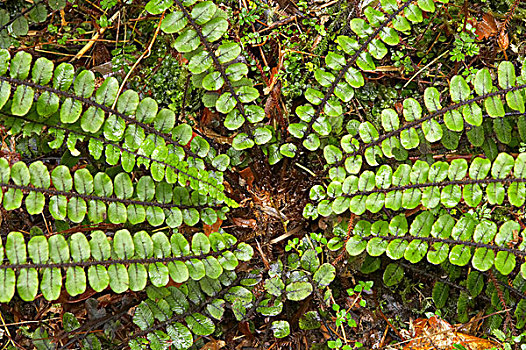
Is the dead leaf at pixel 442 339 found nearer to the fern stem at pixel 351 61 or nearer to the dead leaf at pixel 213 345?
the dead leaf at pixel 213 345

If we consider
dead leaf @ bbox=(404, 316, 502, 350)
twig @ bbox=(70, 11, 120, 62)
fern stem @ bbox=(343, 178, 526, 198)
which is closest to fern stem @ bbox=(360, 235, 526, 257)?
fern stem @ bbox=(343, 178, 526, 198)

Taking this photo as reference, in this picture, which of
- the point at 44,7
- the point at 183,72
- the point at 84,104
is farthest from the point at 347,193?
the point at 44,7

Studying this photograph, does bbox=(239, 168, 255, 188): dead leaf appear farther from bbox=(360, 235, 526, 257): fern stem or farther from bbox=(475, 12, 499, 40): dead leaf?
bbox=(475, 12, 499, 40): dead leaf

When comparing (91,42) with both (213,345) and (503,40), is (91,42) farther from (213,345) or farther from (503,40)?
(503,40)

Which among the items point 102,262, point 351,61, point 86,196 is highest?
point 351,61

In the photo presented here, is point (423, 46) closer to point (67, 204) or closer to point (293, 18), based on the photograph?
point (293, 18)

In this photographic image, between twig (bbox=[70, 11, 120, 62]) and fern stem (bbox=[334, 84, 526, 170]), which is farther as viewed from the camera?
twig (bbox=[70, 11, 120, 62])

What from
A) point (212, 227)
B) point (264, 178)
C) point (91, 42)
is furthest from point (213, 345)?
point (91, 42)
